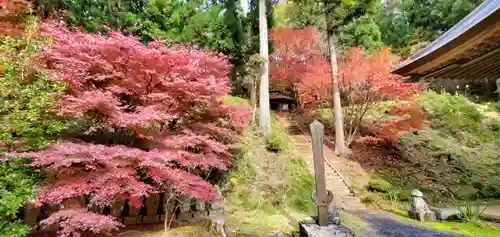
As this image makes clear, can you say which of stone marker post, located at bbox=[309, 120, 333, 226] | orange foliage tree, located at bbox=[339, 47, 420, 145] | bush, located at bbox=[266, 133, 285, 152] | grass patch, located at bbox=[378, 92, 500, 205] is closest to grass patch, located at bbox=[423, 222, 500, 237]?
grass patch, located at bbox=[378, 92, 500, 205]

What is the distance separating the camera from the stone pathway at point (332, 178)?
28.5ft

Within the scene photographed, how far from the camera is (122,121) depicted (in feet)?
14.8

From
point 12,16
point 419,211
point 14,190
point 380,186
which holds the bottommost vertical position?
point 419,211

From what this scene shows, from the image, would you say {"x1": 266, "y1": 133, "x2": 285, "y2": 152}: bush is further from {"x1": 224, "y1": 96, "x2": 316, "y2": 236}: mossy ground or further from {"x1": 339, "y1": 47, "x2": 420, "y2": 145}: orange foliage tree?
{"x1": 339, "y1": 47, "x2": 420, "y2": 145}: orange foliage tree

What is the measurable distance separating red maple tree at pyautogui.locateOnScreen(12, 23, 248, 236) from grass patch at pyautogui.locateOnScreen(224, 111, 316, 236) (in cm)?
159

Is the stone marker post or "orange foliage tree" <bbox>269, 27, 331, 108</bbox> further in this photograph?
"orange foliage tree" <bbox>269, 27, 331, 108</bbox>

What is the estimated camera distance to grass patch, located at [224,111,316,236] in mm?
6418

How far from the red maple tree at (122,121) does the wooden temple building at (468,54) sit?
384cm

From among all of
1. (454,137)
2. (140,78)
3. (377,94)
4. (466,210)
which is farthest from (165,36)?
(454,137)

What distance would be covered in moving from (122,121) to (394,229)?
6250mm

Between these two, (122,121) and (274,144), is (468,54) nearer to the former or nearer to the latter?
(122,121)

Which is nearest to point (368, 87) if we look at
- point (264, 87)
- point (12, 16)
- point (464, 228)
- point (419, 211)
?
point (264, 87)

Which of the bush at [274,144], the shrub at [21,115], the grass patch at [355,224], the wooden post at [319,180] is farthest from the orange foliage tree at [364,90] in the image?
the shrub at [21,115]

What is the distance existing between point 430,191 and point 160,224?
30.1ft
